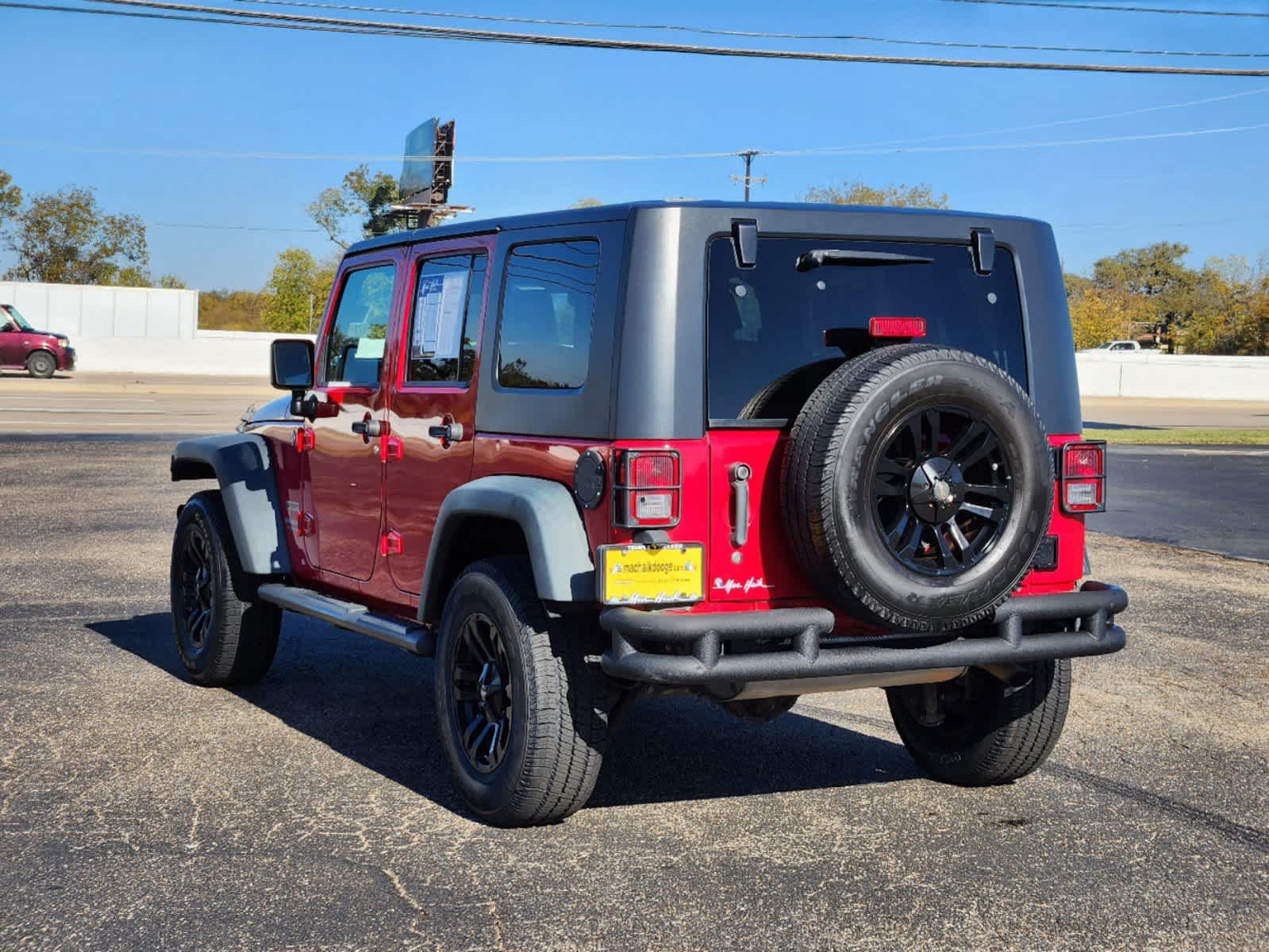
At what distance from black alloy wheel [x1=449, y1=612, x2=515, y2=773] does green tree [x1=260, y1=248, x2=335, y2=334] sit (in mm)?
106407

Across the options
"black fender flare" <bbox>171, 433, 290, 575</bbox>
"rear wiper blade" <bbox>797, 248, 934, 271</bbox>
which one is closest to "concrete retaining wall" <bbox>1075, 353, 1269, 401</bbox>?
"black fender flare" <bbox>171, 433, 290, 575</bbox>

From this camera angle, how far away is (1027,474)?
4.50 m

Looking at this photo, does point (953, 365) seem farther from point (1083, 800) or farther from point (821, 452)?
point (1083, 800)

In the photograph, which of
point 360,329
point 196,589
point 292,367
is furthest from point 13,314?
point 360,329

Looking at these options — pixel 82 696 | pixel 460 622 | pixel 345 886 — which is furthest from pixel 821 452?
pixel 82 696

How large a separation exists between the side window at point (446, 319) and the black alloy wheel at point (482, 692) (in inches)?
37.3

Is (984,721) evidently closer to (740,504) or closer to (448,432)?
(740,504)

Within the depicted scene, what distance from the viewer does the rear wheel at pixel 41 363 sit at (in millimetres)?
44781

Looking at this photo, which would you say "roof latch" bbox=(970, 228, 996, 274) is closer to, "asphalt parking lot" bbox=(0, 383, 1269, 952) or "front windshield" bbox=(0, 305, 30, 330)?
"asphalt parking lot" bbox=(0, 383, 1269, 952)

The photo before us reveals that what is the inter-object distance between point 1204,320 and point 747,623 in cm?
9442

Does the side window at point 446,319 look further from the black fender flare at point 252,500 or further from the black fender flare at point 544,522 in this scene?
the black fender flare at point 252,500

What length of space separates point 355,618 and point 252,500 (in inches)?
48.9

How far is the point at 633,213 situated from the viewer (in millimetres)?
4523

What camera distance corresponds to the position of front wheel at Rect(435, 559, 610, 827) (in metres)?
4.59
